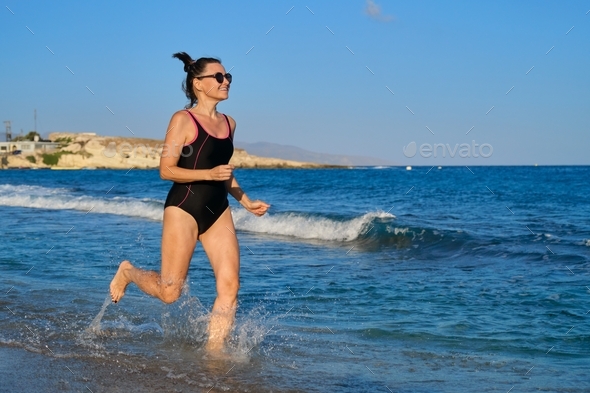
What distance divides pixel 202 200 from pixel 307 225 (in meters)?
11.2

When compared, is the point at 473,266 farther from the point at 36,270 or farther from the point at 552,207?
the point at 552,207

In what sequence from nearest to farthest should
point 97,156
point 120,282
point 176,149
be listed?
1. point 176,149
2. point 120,282
3. point 97,156

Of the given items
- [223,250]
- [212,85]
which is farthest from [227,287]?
[212,85]

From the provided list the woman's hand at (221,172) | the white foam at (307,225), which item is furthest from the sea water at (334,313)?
the woman's hand at (221,172)

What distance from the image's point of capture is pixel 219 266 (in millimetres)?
4930

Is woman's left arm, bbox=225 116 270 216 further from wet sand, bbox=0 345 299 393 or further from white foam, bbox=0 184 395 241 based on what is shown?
white foam, bbox=0 184 395 241

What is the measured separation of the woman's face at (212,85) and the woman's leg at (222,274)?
88cm

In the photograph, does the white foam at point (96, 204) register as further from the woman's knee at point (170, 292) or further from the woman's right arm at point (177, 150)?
the woman's right arm at point (177, 150)

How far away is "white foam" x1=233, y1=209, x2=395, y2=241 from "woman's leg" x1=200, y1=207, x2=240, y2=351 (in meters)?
9.55

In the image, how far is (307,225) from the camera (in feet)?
52.9

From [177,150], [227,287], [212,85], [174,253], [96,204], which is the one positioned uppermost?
[212,85]

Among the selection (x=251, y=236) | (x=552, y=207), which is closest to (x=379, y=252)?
(x=251, y=236)

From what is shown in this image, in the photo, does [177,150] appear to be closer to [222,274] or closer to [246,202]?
[246,202]

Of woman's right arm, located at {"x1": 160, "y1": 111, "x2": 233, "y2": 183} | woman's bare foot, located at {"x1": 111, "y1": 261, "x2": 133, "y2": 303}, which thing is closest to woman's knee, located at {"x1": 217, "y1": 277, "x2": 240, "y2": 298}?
woman's right arm, located at {"x1": 160, "y1": 111, "x2": 233, "y2": 183}
